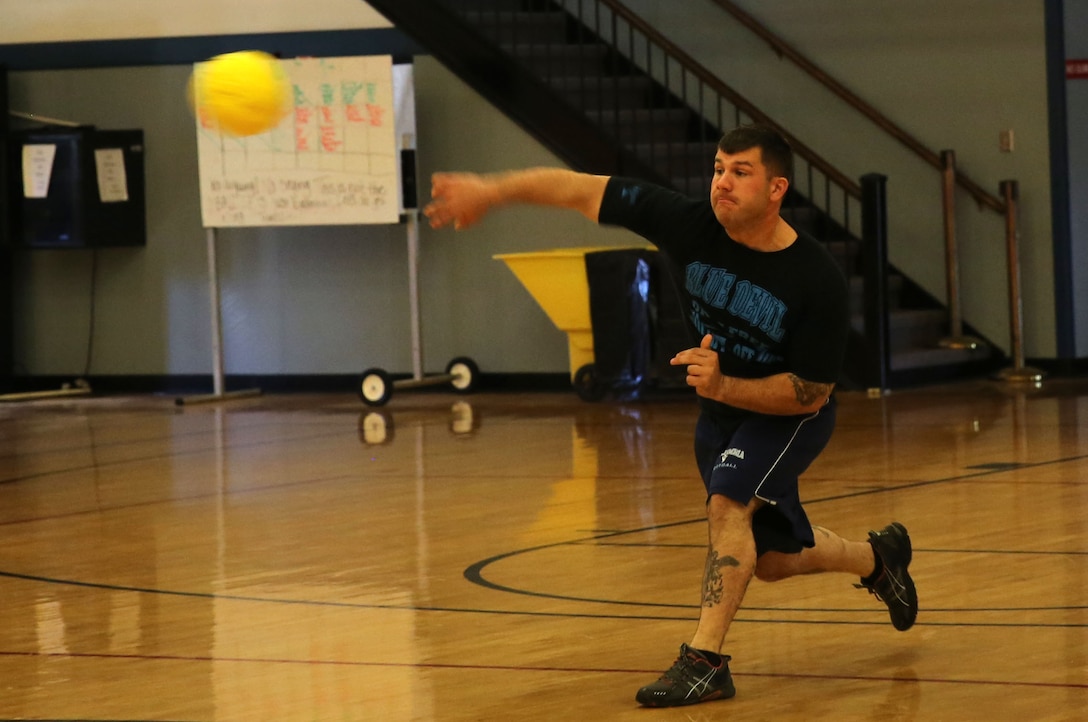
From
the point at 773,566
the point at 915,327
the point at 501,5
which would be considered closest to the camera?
the point at 773,566

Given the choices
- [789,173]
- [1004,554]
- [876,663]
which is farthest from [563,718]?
[1004,554]

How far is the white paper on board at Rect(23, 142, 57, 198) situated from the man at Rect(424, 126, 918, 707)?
28.0 ft

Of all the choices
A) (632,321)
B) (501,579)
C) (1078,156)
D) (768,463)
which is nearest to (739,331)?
(768,463)

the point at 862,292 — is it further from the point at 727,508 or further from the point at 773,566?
the point at 727,508

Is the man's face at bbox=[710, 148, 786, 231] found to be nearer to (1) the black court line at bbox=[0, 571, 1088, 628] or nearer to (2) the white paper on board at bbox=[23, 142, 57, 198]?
(1) the black court line at bbox=[0, 571, 1088, 628]

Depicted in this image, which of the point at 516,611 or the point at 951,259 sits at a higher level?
the point at 951,259

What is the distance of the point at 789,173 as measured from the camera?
134 inches

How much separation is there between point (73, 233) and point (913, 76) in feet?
19.6

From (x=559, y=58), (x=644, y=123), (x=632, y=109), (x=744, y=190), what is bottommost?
(x=744, y=190)

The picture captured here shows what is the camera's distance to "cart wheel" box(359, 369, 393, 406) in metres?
10.1

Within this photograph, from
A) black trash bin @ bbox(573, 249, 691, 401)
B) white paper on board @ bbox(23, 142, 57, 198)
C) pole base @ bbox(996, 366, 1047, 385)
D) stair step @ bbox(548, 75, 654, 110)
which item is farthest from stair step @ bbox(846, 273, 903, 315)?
white paper on board @ bbox(23, 142, 57, 198)

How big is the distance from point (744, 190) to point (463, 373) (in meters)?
7.71

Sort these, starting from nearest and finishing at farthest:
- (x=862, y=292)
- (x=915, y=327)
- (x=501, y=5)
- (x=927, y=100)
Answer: (x=862, y=292)
(x=915, y=327)
(x=927, y=100)
(x=501, y=5)

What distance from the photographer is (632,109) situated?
11102mm
